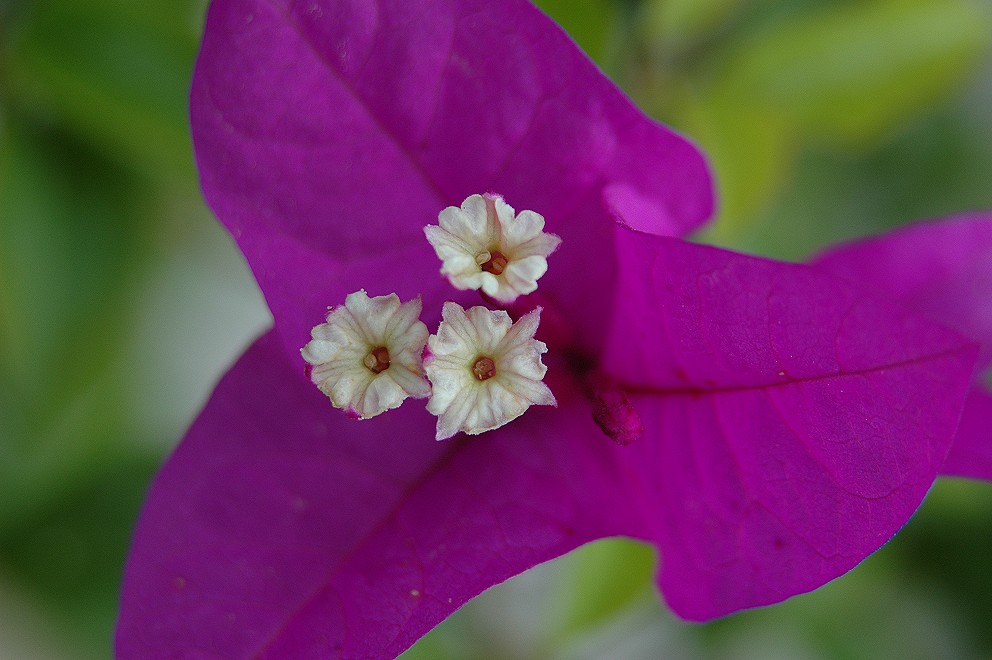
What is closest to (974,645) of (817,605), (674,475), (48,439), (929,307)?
(817,605)

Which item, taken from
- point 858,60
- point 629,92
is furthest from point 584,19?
point 858,60

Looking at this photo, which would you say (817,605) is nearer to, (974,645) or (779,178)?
(974,645)

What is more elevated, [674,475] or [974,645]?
[674,475]

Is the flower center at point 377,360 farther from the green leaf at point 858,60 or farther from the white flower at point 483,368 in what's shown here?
the green leaf at point 858,60

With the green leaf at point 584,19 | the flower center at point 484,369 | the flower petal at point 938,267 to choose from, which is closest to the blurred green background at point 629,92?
the green leaf at point 584,19

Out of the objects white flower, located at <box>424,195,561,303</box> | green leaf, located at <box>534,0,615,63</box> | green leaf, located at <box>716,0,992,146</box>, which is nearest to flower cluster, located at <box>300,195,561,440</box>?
white flower, located at <box>424,195,561,303</box>
